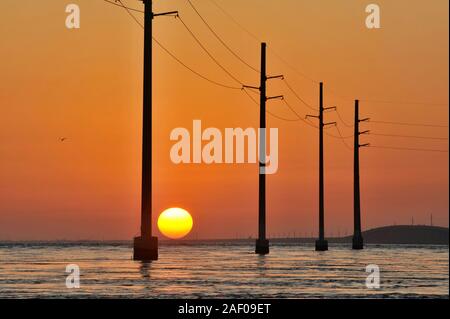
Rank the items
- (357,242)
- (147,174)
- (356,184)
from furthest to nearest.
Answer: (357,242) → (356,184) → (147,174)

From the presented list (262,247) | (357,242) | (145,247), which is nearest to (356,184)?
(357,242)

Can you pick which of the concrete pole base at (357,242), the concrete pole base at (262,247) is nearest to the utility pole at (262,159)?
the concrete pole base at (262,247)

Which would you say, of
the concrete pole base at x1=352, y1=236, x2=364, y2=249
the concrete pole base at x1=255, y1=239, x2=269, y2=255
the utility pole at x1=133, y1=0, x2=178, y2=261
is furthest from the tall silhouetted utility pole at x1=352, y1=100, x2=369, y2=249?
the utility pole at x1=133, y1=0, x2=178, y2=261

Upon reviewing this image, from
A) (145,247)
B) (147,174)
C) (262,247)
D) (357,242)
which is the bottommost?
(357,242)

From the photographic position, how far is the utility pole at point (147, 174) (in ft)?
172

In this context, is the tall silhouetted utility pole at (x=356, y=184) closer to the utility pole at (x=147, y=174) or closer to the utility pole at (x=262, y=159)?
the utility pole at (x=262, y=159)

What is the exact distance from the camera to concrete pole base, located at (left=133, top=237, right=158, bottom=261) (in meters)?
53.1

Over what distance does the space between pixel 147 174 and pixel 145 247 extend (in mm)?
3966

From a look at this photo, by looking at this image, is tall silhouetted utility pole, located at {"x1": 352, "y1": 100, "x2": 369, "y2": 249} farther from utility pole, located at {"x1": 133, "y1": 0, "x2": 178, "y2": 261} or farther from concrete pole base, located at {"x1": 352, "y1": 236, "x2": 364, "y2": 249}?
utility pole, located at {"x1": 133, "y1": 0, "x2": 178, "y2": 261}

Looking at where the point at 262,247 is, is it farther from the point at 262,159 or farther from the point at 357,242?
the point at 357,242

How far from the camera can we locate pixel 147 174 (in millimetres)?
52656
